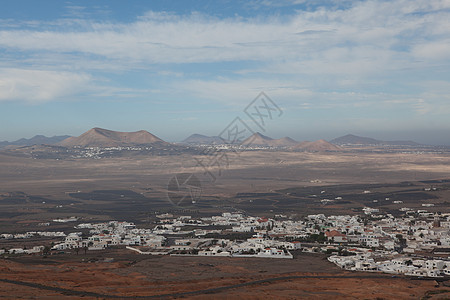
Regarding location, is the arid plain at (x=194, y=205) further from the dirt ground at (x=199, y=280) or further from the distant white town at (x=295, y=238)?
the distant white town at (x=295, y=238)

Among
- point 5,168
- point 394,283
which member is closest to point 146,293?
point 394,283

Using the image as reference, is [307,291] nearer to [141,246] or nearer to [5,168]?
[141,246]

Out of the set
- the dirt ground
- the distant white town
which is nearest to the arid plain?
the dirt ground

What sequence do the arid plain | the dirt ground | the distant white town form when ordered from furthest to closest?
the distant white town → the arid plain → the dirt ground

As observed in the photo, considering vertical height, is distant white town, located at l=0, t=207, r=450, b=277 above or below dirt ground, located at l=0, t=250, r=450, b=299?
below

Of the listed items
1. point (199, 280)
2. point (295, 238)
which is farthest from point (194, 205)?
point (199, 280)

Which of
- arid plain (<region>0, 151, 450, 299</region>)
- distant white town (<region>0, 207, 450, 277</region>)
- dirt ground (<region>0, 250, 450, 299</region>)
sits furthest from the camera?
distant white town (<region>0, 207, 450, 277</region>)

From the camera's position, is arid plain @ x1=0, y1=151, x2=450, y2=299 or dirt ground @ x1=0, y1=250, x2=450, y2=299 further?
arid plain @ x1=0, y1=151, x2=450, y2=299

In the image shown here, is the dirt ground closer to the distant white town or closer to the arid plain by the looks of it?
the arid plain
